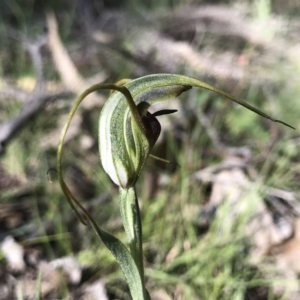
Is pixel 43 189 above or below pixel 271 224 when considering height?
above

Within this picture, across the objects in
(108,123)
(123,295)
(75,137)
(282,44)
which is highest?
(282,44)

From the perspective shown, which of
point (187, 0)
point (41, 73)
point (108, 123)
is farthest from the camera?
point (187, 0)

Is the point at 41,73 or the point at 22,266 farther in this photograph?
the point at 41,73

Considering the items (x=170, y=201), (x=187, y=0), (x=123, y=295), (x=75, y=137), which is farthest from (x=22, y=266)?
(x=187, y=0)

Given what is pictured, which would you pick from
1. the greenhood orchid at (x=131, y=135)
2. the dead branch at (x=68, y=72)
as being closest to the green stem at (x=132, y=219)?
the greenhood orchid at (x=131, y=135)

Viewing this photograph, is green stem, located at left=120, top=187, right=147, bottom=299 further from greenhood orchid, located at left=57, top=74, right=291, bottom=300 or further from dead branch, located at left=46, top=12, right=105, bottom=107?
dead branch, located at left=46, top=12, right=105, bottom=107

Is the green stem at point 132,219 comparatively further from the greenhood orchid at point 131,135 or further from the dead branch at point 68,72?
the dead branch at point 68,72

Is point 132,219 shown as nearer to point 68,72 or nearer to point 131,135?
point 131,135

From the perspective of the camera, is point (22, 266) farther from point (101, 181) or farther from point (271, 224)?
point (271, 224)
